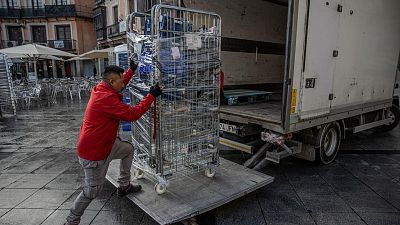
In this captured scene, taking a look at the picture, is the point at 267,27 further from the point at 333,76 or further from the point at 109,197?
the point at 109,197

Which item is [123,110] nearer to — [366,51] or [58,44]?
[366,51]

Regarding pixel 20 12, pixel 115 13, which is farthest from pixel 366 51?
pixel 20 12

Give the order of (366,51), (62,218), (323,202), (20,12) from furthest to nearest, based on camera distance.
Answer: (20,12)
(366,51)
(323,202)
(62,218)

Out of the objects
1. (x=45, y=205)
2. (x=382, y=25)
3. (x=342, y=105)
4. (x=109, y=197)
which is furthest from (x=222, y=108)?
(x=382, y=25)

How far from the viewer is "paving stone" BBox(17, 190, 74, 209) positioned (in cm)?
380

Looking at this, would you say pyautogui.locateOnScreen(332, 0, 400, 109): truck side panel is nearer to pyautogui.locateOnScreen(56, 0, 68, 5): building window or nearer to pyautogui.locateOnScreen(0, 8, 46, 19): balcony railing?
pyautogui.locateOnScreen(56, 0, 68, 5): building window

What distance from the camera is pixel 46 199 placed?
13.1 ft

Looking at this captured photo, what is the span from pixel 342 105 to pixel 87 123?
4254 millimetres

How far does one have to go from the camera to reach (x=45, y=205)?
3828 millimetres

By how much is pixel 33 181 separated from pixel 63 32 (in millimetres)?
36846

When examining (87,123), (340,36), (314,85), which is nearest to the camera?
(87,123)

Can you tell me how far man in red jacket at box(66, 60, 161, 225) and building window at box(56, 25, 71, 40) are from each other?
37.8 meters

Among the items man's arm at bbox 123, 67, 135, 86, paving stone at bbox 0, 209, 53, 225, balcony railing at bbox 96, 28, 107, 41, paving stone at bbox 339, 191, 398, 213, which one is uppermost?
balcony railing at bbox 96, 28, 107, 41

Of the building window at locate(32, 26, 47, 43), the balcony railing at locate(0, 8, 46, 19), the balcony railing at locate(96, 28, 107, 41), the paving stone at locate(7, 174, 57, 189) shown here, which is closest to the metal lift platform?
the paving stone at locate(7, 174, 57, 189)
